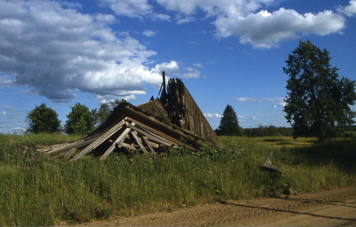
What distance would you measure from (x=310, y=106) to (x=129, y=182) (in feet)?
116

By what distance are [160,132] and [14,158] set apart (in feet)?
18.5

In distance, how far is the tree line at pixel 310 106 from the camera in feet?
114

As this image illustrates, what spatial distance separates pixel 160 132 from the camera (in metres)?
12.7

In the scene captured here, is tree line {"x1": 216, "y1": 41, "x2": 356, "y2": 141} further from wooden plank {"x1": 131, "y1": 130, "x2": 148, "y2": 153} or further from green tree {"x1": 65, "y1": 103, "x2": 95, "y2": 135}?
wooden plank {"x1": 131, "y1": 130, "x2": 148, "y2": 153}

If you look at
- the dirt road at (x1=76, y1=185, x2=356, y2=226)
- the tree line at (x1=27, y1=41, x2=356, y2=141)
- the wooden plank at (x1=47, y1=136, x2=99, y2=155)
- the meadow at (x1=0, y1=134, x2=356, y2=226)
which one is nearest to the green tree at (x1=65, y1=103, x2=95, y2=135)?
the tree line at (x1=27, y1=41, x2=356, y2=141)

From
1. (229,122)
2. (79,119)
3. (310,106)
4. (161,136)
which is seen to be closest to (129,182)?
(161,136)

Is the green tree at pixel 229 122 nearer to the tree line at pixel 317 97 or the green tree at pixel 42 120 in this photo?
the tree line at pixel 317 97

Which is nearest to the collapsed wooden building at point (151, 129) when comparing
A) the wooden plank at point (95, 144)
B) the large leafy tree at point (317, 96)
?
the wooden plank at point (95, 144)

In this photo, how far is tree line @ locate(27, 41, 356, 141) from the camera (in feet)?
114

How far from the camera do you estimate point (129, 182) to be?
7.72 meters

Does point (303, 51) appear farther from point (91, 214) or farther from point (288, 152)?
point (91, 214)

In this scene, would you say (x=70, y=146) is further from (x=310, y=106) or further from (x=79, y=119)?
(x=310, y=106)

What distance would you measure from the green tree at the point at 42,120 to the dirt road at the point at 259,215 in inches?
1218

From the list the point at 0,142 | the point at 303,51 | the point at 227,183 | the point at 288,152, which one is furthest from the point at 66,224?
the point at 303,51
